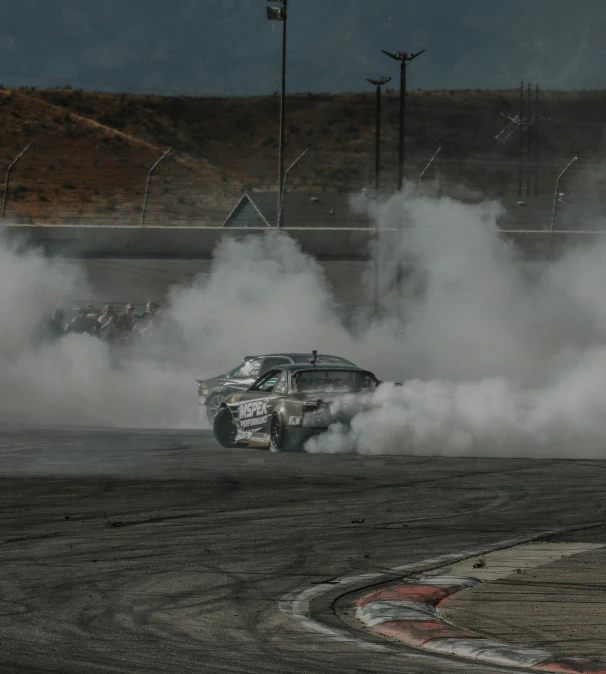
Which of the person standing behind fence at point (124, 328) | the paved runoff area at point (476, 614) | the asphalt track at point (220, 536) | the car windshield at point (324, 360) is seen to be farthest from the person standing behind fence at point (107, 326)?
the paved runoff area at point (476, 614)

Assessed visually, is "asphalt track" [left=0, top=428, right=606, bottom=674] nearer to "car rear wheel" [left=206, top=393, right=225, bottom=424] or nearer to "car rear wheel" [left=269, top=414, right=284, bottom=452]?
"car rear wheel" [left=269, top=414, right=284, bottom=452]

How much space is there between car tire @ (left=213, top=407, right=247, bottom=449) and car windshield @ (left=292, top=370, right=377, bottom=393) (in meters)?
1.66

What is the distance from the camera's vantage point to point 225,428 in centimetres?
2069

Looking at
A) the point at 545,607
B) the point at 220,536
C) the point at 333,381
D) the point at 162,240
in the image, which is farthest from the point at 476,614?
the point at 162,240

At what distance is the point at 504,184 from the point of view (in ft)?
363

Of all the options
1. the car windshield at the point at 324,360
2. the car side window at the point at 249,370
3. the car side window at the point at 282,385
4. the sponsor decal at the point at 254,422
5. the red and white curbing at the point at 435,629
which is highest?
the car windshield at the point at 324,360


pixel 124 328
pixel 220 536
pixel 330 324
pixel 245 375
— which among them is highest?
pixel 330 324

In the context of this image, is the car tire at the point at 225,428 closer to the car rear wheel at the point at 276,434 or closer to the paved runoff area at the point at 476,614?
the car rear wheel at the point at 276,434

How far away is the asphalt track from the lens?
6.91 m

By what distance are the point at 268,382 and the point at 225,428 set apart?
1136 mm

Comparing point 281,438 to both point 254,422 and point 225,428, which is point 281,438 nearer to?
point 254,422

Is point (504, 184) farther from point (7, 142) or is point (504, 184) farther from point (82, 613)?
point (82, 613)

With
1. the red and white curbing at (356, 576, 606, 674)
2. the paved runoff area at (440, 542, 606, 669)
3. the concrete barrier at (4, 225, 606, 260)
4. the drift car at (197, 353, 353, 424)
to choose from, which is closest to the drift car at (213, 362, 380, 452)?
the drift car at (197, 353, 353, 424)

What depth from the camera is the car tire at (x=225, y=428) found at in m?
20.5
